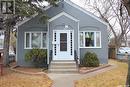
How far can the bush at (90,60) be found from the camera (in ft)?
90.6

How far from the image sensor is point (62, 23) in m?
27.9

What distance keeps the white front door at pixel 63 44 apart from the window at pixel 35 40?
2.12 m

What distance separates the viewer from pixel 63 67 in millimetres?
25594

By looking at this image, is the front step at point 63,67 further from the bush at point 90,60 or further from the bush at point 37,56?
the bush at point 90,60

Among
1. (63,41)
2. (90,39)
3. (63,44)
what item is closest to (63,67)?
(63,44)

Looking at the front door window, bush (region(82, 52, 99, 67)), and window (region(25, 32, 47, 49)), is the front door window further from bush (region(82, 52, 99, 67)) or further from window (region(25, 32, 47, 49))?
window (region(25, 32, 47, 49))

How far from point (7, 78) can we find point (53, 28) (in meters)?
8.41

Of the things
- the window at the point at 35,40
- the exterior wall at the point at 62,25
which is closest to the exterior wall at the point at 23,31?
the window at the point at 35,40

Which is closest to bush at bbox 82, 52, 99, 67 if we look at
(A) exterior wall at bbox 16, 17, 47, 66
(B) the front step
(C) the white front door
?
(C) the white front door

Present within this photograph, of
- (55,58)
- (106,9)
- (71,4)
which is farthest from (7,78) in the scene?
(106,9)

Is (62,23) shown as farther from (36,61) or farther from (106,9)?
(106,9)

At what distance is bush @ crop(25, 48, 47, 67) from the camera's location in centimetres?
2802

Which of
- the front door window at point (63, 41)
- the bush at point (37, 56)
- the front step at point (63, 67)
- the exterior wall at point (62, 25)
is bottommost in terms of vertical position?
the front step at point (63, 67)

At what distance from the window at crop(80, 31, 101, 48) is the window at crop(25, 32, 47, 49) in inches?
144
